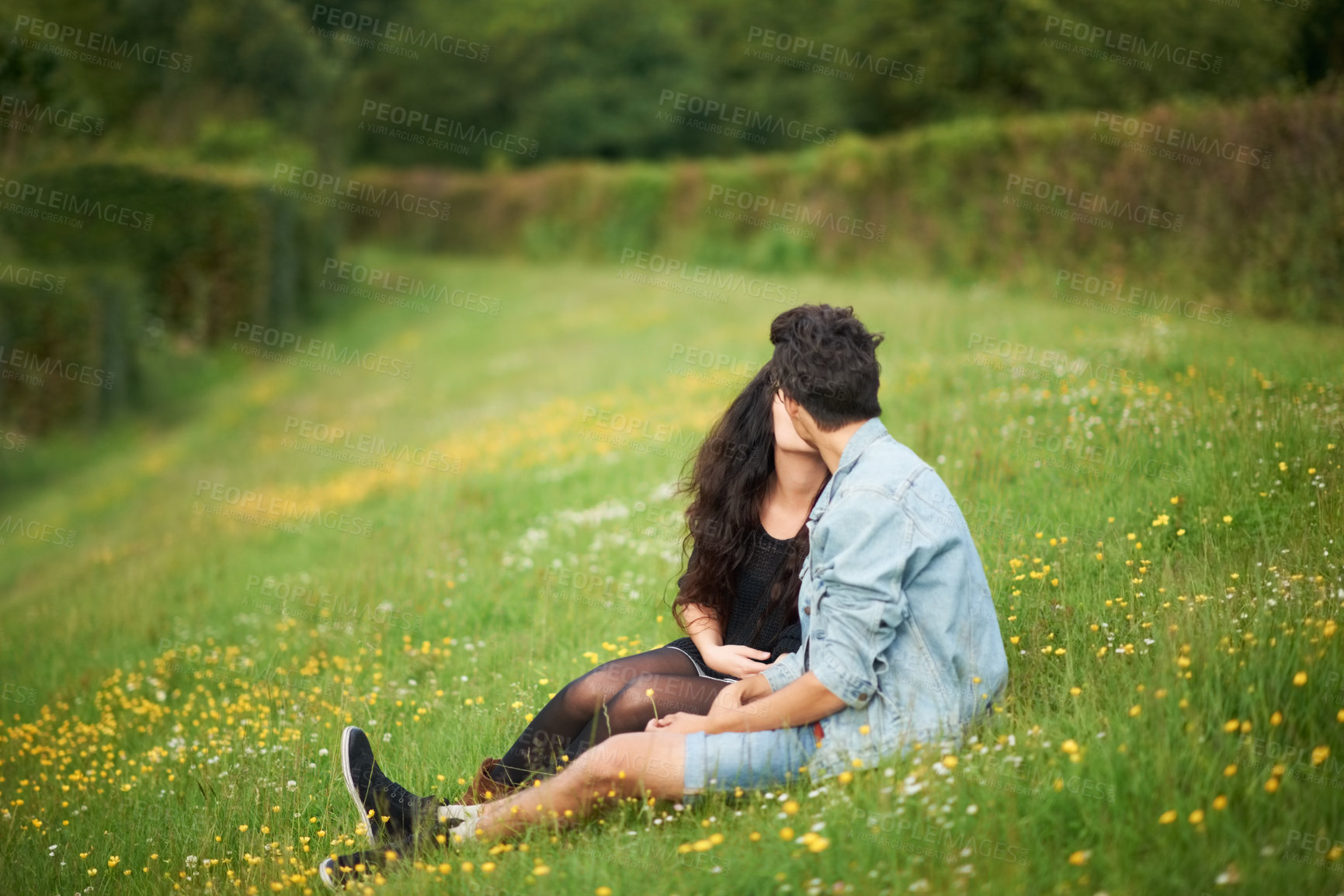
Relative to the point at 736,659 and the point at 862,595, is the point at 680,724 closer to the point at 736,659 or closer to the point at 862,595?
the point at 736,659

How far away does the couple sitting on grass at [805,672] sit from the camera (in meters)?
3.12

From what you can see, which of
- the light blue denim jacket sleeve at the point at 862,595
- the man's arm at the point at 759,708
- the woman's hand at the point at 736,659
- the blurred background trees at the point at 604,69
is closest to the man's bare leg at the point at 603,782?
the man's arm at the point at 759,708

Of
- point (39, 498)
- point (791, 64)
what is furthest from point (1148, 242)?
point (791, 64)

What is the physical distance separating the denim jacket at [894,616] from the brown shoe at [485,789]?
1185 mm

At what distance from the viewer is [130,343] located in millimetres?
16891

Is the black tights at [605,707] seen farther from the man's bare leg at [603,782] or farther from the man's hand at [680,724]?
the man's bare leg at [603,782]

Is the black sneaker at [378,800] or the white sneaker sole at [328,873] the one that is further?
the black sneaker at [378,800]

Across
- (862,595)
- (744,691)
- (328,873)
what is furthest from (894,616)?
(328,873)

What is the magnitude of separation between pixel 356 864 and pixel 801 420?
2186 mm

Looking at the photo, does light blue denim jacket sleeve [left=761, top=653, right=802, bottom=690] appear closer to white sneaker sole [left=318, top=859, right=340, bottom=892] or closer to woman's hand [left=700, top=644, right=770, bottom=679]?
woman's hand [left=700, top=644, right=770, bottom=679]

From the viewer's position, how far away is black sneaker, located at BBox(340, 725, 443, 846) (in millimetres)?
3639

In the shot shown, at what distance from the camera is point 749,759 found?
3.24 m

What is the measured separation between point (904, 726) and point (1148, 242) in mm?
12309

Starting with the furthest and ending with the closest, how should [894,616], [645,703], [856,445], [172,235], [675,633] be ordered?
1. [172,235]
2. [675,633]
3. [645,703]
4. [856,445]
5. [894,616]
